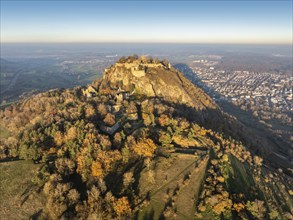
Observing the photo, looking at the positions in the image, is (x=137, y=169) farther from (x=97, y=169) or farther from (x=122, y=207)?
(x=122, y=207)

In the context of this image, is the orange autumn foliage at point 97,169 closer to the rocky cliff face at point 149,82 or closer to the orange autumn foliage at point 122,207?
the orange autumn foliage at point 122,207

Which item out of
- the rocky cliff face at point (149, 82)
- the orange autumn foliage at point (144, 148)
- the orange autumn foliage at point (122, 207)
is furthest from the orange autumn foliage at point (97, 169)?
the rocky cliff face at point (149, 82)

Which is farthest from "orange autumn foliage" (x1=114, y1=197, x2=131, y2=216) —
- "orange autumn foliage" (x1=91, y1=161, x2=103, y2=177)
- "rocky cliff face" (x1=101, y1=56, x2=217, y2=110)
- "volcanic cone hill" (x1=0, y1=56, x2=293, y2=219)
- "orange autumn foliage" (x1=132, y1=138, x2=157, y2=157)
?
"rocky cliff face" (x1=101, y1=56, x2=217, y2=110)

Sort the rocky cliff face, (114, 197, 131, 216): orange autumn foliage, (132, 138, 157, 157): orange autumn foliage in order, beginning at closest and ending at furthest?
(114, 197, 131, 216): orange autumn foliage → (132, 138, 157, 157): orange autumn foliage → the rocky cliff face

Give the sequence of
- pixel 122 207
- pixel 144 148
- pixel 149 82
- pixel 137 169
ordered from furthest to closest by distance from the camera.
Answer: pixel 149 82 → pixel 144 148 → pixel 137 169 → pixel 122 207

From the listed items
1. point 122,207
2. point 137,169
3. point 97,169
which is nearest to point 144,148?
point 137,169

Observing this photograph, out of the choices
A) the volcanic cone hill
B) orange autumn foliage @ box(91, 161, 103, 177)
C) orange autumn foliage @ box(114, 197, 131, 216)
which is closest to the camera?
orange autumn foliage @ box(114, 197, 131, 216)

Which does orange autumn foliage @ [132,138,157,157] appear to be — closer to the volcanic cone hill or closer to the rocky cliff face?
the volcanic cone hill
